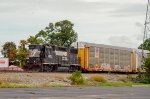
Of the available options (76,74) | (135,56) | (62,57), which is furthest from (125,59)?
(76,74)

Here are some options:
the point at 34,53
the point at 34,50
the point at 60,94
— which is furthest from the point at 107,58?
the point at 60,94

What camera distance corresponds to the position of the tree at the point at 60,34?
101 metres

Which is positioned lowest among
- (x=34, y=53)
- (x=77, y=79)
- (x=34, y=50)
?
(x=77, y=79)

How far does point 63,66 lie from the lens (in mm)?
50281

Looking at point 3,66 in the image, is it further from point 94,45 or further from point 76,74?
point 76,74

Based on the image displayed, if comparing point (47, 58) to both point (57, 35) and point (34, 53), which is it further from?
point (57, 35)

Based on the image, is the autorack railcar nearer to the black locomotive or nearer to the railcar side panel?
the railcar side panel

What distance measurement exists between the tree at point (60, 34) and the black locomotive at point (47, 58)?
48.9 meters

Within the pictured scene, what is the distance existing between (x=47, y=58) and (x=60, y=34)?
176 feet

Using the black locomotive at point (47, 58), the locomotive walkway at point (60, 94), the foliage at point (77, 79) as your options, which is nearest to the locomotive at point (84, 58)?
the black locomotive at point (47, 58)

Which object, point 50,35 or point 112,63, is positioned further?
point 50,35

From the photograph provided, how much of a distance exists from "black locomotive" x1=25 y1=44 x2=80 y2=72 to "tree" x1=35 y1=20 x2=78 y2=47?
4890 centimetres

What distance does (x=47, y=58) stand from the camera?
48.7 meters

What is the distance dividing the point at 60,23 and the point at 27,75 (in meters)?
68.6
